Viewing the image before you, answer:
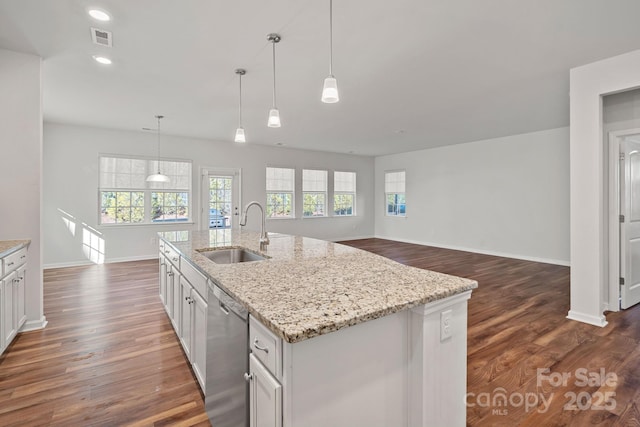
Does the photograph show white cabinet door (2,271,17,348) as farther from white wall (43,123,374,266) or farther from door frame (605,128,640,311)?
door frame (605,128,640,311)

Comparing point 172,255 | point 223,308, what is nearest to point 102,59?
point 172,255

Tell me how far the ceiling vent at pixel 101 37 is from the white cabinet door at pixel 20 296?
215cm

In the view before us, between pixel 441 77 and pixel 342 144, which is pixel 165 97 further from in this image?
pixel 342 144

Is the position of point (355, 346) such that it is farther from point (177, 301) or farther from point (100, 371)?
point (100, 371)

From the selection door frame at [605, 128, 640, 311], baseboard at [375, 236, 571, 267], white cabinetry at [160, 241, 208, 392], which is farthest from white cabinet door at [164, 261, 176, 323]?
baseboard at [375, 236, 571, 267]

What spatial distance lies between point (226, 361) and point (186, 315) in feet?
3.26

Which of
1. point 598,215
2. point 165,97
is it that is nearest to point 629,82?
point 598,215

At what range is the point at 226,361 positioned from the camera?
1.46m

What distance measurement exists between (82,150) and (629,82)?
8.11 metres

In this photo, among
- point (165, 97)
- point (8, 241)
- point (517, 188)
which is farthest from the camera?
point (517, 188)

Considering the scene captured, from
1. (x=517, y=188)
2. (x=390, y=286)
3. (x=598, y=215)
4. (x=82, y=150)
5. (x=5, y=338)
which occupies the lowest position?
(x=5, y=338)

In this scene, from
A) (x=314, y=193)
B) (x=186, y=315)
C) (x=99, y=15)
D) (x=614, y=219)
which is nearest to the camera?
(x=186, y=315)

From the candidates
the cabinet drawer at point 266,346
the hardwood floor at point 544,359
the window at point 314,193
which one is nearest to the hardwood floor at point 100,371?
the cabinet drawer at point 266,346

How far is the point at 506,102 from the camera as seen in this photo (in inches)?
177
